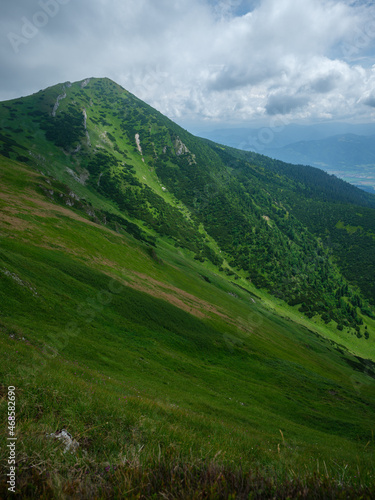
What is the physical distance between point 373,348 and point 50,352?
195 m

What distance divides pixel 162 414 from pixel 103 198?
171m


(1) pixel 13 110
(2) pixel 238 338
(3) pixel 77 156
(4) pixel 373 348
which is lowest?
(4) pixel 373 348

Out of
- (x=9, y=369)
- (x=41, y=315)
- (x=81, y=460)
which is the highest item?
(x=81, y=460)

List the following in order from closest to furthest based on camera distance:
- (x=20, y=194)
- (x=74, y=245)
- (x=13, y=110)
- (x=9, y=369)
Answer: (x=9, y=369) → (x=74, y=245) → (x=20, y=194) → (x=13, y=110)

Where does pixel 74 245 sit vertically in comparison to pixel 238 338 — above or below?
above

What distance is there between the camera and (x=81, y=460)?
4.35 metres

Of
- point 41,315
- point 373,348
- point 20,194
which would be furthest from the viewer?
point 373,348

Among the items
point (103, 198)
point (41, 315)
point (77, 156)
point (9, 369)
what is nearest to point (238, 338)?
point (41, 315)

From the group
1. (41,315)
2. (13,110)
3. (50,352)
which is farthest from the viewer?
(13,110)

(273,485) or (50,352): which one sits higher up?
(273,485)

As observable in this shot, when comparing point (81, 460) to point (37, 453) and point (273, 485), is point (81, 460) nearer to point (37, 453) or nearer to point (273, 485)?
point (37, 453)

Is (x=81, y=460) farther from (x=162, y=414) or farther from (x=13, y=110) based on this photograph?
(x=13, y=110)

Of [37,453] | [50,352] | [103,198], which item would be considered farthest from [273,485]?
[103,198]

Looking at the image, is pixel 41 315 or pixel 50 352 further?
pixel 41 315
